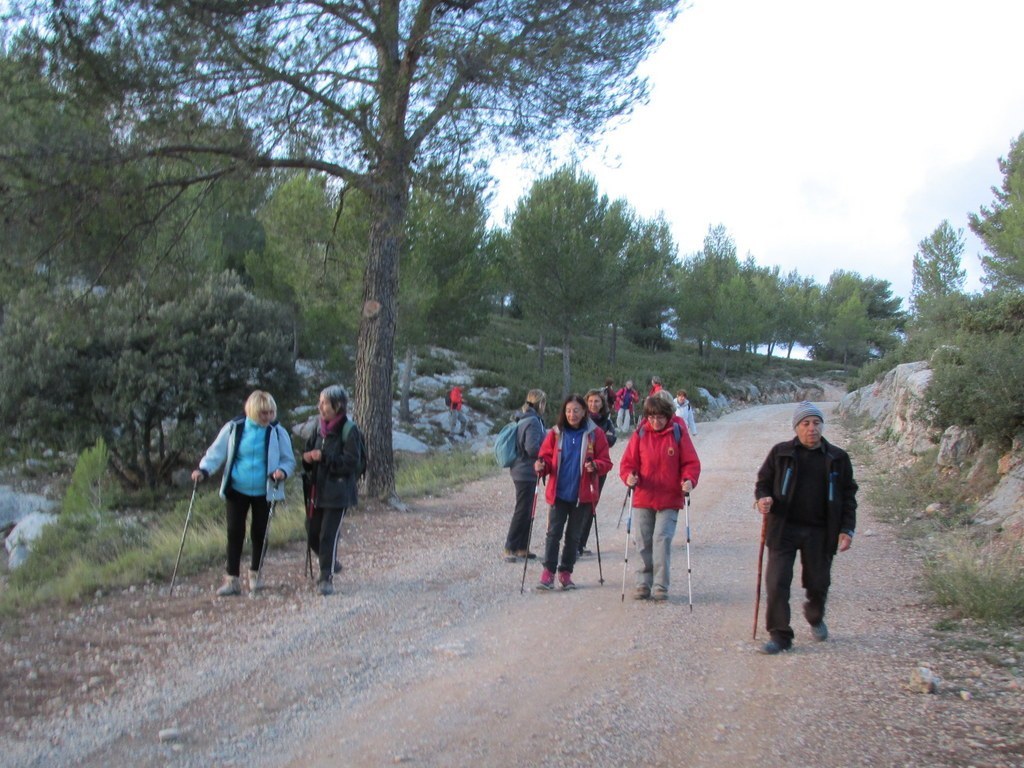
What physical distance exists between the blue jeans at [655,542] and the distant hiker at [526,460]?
1.56 metres

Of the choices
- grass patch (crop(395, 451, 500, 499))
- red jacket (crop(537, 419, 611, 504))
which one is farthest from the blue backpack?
grass patch (crop(395, 451, 500, 499))

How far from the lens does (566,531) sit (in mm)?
7637

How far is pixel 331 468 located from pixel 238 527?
3.10ft

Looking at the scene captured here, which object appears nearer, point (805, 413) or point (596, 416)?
point (805, 413)

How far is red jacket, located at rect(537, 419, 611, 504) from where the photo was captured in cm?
748

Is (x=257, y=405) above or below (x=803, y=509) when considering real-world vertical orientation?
above

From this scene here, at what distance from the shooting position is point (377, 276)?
11648 mm

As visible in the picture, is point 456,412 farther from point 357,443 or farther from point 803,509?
point 803,509

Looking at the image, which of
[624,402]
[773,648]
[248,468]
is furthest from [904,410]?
[248,468]

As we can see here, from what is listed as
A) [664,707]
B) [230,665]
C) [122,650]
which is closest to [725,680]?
[664,707]

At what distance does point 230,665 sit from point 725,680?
3237 mm

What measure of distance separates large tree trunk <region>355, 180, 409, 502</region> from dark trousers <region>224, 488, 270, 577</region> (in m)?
4.20

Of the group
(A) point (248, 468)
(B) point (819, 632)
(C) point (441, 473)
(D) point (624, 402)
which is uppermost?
(D) point (624, 402)

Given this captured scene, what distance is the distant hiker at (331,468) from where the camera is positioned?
291 inches
